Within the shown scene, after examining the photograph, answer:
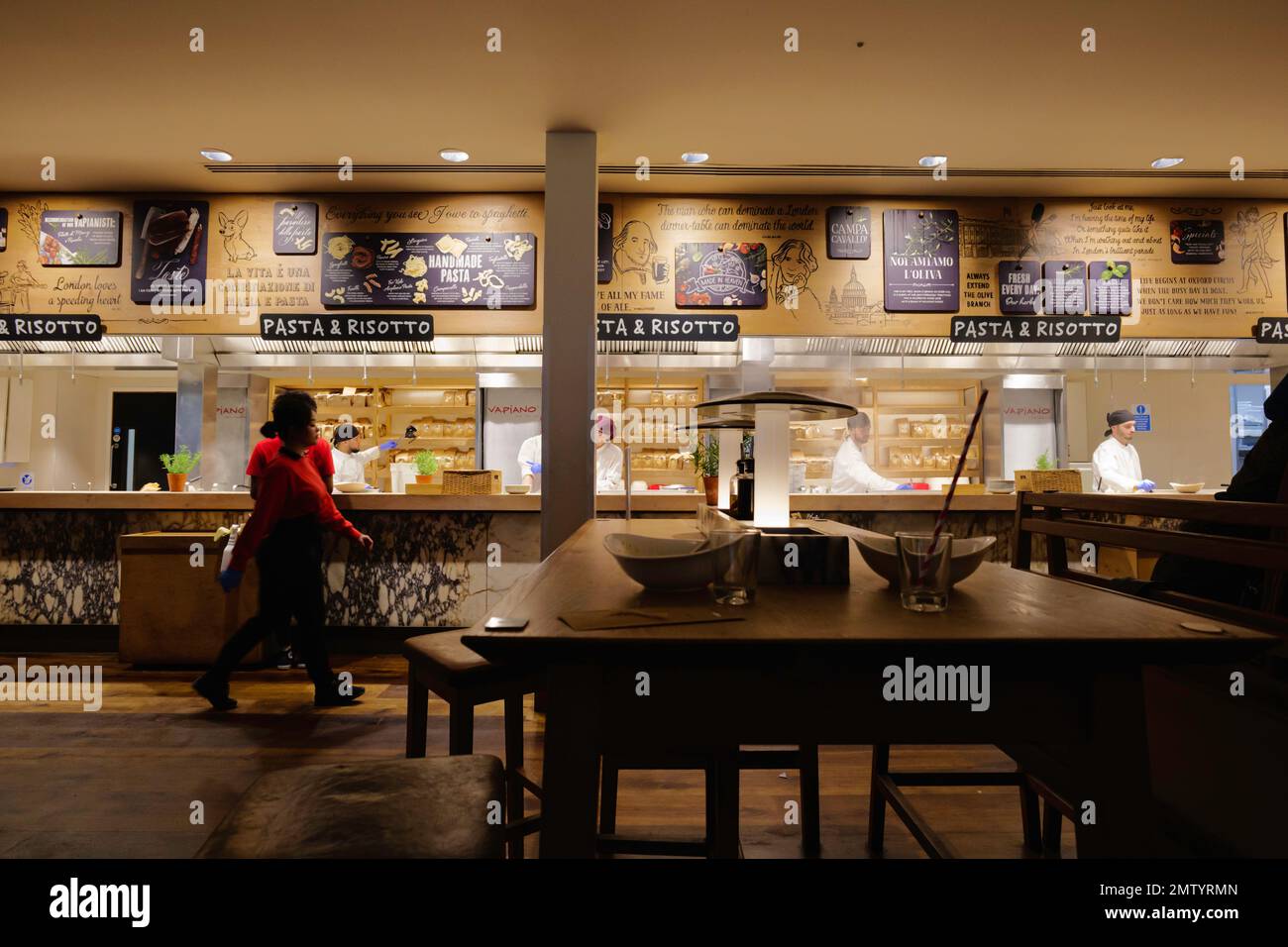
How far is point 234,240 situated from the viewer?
15.7 ft

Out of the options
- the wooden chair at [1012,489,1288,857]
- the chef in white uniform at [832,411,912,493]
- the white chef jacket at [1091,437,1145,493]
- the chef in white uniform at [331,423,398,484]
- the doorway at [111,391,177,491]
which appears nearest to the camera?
the wooden chair at [1012,489,1288,857]

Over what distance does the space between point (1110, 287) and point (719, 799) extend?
5.00m

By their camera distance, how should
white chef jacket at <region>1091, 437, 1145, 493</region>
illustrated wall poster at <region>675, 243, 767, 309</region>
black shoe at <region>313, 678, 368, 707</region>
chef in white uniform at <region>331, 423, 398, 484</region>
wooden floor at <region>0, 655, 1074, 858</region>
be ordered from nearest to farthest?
wooden floor at <region>0, 655, 1074, 858</region>, black shoe at <region>313, 678, 368, 707</region>, illustrated wall poster at <region>675, 243, 767, 309</region>, white chef jacket at <region>1091, 437, 1145, 493</region>, chef in white uniform at <region>331, 423, 398, 484</region>

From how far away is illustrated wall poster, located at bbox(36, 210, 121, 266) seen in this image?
15.6ft

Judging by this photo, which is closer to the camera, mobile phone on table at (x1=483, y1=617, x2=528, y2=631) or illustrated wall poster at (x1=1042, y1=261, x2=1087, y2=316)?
mobile phone on table at (x1=483, y1=617, x2=528, y2=631)

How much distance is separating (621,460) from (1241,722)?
18.3 ft

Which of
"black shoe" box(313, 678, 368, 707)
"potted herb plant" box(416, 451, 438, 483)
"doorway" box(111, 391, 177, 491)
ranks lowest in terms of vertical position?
"black shoe" box(313, 678, 368, 707)

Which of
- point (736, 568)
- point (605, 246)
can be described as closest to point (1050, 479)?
point (605, 246)

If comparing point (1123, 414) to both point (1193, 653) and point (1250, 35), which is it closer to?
point (1250, 35)

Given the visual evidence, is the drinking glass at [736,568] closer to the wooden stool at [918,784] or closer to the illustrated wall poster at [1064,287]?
the wooden stool at [918,784]

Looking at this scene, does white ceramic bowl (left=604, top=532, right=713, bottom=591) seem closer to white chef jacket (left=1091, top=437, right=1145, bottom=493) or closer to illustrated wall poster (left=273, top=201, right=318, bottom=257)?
illustrated wall poster (left=273, top=201, right=318, bottom=257)

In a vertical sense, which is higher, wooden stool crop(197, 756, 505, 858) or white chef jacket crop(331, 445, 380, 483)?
white chef jacket crop(331, 445, 380, 483)

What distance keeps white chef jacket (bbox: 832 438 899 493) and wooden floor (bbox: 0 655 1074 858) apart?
3384 mm

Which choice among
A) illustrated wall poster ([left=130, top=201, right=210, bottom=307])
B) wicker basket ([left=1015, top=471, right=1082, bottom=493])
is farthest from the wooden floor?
illustrated wall poster ([left=130, top=201, right=210, bottom=307])
